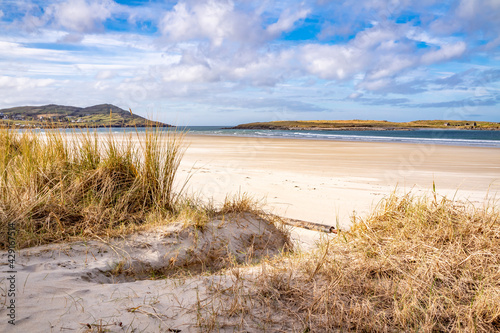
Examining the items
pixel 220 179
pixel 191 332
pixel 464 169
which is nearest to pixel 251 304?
pixel 191 332

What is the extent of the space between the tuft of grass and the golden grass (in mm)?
2173

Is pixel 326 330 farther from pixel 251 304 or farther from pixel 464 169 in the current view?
pixel 464 169

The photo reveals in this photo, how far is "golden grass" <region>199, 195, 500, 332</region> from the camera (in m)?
2.42

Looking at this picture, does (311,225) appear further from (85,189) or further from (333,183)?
(333,183)

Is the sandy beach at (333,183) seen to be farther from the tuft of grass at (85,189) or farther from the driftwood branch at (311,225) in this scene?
the tuft of grass at (85,189)

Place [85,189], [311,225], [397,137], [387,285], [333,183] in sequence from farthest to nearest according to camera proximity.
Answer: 1. [397,137]
2. [333,183]
3. [311,225]
4. [85,189]
5. [387,285]

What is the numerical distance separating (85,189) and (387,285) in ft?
13.2

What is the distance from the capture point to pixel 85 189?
4785 millimetres

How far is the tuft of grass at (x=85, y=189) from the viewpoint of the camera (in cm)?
412

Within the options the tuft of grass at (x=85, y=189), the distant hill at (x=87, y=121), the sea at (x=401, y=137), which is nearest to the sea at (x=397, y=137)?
the sea at (x=401, y=137)

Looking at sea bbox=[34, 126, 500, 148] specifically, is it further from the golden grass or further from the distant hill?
the golden grass

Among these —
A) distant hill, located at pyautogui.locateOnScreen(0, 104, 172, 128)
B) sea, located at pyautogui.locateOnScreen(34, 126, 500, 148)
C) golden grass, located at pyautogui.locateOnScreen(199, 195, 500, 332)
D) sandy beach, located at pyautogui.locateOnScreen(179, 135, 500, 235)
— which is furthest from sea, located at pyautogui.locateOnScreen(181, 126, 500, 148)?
golden grass, located at pyautogui.locateOnScreen(199, 195, 500, 332)

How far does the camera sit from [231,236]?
14.5 ft

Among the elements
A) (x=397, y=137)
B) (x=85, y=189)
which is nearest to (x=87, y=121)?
(x=85, y=189)
